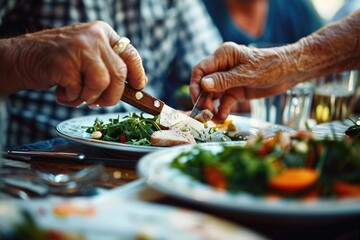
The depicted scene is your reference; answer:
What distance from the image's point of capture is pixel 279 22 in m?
5.32

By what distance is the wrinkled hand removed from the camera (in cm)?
177

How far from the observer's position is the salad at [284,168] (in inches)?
30.3

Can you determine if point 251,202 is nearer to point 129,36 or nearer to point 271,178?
point 271,178

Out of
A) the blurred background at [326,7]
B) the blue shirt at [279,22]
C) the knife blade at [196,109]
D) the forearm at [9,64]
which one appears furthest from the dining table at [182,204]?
the blurred background at [326,7]

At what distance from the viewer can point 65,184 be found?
92 centimetres

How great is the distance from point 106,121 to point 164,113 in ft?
0.87

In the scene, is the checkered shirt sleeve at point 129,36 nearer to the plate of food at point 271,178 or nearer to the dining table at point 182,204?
the dining table at point 182,204

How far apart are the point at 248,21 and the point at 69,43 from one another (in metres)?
4.36

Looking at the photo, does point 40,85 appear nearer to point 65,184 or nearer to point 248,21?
point 65,184

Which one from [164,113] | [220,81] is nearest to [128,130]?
[164,113]

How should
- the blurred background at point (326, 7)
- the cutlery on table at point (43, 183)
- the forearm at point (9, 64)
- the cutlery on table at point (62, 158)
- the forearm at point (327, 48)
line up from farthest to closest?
the blurred background at point (326, 7) → the forearm at point (327, 48) → the forearm at point (9, 64) → the cutlery on table at point (62, 158) → the cutlery on table at point (43, 183)

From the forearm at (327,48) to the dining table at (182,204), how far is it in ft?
3.22

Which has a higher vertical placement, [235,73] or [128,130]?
[235,73]

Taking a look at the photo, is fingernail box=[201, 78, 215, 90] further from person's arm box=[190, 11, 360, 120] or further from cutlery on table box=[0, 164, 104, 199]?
cutlery on table box=[0, 164, 104, 199]
